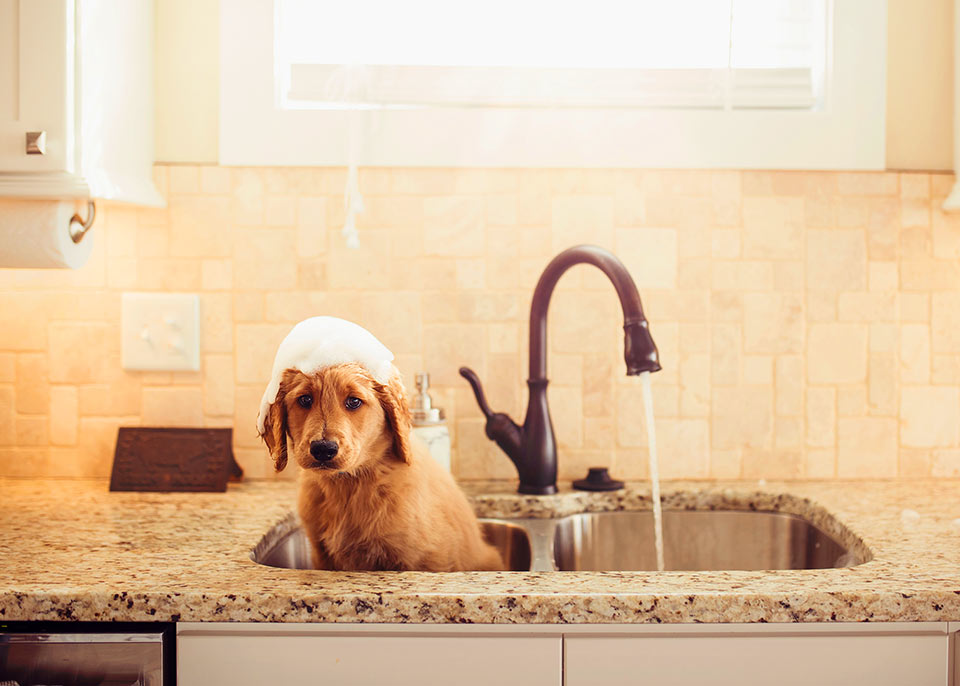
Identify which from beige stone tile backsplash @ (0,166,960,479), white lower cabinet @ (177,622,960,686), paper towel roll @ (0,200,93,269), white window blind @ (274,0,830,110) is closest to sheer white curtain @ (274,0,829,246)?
white window blind @ (274,0,830,110)

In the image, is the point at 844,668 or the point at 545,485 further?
the point at 545,485

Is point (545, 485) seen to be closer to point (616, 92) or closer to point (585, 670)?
point (585, 670)

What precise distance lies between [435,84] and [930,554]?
1.10 m

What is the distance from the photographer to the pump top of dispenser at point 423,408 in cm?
132

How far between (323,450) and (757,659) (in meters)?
0.52

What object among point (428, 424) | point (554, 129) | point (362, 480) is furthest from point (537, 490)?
point (554, 129)

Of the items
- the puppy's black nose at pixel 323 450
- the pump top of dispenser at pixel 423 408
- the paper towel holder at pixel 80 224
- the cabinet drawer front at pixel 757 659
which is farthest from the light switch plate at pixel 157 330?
the cabinet drawer front at pixel 757 659

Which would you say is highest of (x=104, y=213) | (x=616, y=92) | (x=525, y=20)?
(x=525, y=20)

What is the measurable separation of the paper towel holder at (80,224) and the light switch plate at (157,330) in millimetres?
191

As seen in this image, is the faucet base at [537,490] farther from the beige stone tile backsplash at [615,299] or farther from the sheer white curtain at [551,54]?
the sheer white curtain at [551,54]

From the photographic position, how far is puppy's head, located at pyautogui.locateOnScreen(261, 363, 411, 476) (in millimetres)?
912

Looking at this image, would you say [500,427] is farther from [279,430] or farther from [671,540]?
[279,430]

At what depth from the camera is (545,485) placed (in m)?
1.37

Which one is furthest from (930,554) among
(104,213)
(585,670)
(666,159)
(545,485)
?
(104,213)
